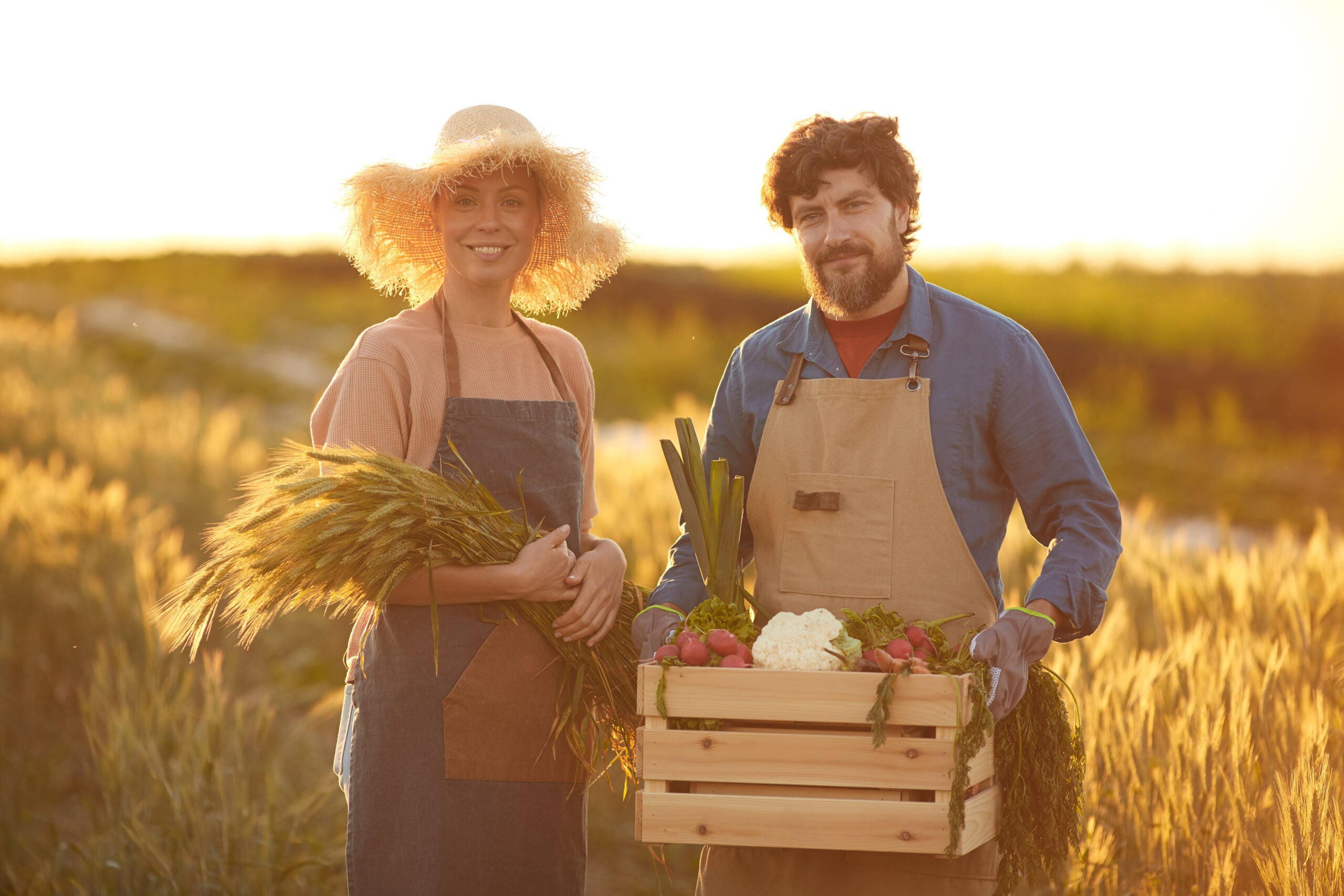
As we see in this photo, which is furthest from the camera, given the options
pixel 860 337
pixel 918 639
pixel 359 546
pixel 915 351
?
pixel 860 337

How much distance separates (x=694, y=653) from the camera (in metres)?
2.12

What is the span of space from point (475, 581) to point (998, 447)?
1196 mm

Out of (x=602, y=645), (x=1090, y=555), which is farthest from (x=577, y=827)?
(x=1090, y=555)

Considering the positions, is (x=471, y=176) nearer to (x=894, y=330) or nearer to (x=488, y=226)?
(x=488, y=226)

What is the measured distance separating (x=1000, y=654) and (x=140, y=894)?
278cm

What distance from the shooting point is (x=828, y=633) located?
2143mm

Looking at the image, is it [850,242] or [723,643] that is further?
[850,242]

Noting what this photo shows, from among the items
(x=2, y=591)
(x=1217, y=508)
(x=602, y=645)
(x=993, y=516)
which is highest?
(x=993, y=516)

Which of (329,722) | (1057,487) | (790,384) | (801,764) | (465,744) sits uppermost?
(790,384)

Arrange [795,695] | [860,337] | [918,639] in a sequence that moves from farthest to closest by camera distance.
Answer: [860,337]
[918,639]
[795,695]

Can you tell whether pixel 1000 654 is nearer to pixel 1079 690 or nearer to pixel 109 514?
pixel 1079 690

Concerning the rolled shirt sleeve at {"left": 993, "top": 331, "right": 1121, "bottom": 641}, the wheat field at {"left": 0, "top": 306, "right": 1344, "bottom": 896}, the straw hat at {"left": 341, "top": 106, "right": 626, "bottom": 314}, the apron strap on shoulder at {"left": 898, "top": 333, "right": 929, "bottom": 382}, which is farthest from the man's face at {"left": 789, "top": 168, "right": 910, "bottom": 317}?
the wheat field at {"left": 0, "top": 306, "right": 1344, "bottom": 896}

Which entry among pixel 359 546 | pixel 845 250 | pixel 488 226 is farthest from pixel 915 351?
pixel 359 546

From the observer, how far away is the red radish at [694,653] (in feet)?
6.97
